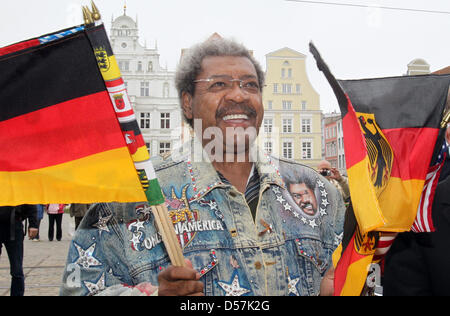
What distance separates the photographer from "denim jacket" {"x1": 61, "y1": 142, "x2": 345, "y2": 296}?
1645 millimetres

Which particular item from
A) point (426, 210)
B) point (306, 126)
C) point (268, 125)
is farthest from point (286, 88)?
point (426, 210)

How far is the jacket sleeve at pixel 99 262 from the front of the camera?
1.56 m

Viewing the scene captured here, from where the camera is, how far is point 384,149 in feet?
5.82

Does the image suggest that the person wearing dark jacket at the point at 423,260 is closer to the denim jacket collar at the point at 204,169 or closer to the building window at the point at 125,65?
the denim jacket collar at the point at 204,169

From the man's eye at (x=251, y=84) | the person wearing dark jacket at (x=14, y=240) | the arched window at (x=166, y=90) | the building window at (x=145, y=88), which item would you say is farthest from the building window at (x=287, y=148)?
the man's eye at (x=251, y=84)

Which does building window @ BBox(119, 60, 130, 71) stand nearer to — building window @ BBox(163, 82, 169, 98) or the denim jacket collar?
building window @ BBox(163, 82, 169, 98)

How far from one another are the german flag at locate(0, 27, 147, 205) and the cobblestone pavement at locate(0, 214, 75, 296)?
351 centimetres

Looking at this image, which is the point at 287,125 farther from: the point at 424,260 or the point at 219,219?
the point at 219,219

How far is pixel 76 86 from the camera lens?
145 cm

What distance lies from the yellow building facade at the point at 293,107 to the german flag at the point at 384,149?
122ft
